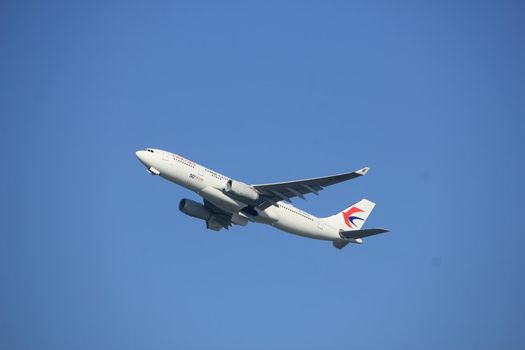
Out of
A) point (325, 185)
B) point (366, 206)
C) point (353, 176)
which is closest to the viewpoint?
point (353, 176)

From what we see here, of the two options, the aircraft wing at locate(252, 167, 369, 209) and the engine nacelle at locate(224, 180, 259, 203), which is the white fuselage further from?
the aircraft wing at locate(252, 167, 369, 209)

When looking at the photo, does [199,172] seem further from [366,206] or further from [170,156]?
[366,206]

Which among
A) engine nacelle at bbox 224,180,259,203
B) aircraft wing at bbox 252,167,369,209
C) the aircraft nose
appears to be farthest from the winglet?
the aircraft nose

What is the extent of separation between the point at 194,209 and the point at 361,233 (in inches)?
450

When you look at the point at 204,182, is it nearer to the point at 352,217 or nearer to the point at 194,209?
the point at 194,209

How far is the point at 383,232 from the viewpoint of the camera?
41656mm

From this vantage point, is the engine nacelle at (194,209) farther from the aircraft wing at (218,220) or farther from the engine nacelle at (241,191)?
the engine nacelle at (241,191)

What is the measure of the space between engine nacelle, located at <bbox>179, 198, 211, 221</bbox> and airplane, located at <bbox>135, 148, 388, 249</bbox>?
142 inches

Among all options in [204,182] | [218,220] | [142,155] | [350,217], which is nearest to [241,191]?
[204,182]

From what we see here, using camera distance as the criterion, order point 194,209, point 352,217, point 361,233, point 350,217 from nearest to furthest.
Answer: point 361,233 → point 194,209 → point 350,217 → point 352,217

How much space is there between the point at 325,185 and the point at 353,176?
122 inches

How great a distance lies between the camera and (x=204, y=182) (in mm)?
41594

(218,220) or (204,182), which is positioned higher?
(204,182)

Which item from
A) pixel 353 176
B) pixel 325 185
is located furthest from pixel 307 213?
pixel 353 176
